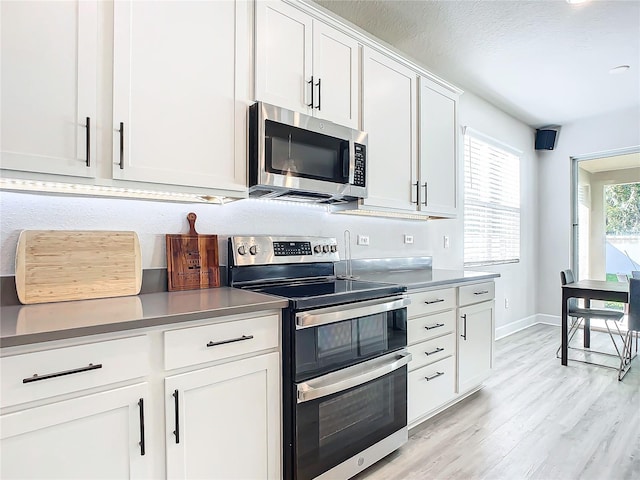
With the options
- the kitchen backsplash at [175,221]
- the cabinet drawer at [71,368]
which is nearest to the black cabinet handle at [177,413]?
the cabinet drawer at [71,368]

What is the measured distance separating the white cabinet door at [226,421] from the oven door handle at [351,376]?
13cm

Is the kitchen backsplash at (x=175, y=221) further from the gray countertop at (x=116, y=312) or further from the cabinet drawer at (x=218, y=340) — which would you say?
the cabinet drawer at (x=218, y=340)

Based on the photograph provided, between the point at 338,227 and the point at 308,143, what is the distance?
0.81 metres

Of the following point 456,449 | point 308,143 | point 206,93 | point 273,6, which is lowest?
point 456,449

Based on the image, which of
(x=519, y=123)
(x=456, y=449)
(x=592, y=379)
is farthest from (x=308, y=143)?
(x=519, y=123)

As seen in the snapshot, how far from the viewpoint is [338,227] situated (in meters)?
2.64

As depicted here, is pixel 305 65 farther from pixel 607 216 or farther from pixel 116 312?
pixel 607 216

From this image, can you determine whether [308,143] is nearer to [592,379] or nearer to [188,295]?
[188,295]

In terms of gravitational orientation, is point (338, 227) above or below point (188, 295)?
above

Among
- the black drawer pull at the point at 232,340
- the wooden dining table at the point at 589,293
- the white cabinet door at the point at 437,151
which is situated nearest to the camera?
the black drawer pull at the point at 232,340

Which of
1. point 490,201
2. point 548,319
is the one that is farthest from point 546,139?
point 548,319

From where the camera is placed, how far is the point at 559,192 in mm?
5113

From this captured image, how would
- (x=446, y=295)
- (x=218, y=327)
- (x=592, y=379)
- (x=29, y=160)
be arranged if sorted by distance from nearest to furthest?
1. (x=29, y=160)
2. (x=218, y=327)
3. (x=446, y=295)
4. (x=592, y=379)

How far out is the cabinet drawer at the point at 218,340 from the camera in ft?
4.24
